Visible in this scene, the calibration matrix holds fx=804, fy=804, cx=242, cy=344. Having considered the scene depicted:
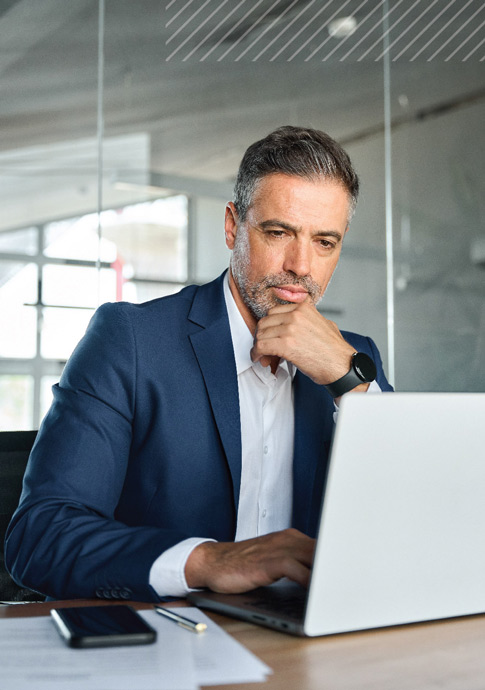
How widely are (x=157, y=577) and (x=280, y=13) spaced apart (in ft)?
10.9

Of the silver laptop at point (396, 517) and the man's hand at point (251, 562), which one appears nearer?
the silver laptop at point (396, 517)

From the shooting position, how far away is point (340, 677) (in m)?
0.79

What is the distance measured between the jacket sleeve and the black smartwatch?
40 cm

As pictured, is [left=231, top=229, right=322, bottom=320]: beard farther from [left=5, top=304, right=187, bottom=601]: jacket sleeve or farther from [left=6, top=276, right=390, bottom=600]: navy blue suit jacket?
[left=5, top=304, right=187, bottom=601]: jacket sleeve

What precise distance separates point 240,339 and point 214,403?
0.69 ft

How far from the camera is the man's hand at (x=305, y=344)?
1.58 meters

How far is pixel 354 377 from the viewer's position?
1591 millimetres

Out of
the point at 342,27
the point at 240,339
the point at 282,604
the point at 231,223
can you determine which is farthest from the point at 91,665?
the point at 342,27

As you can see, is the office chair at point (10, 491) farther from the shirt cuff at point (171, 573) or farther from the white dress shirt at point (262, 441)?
the shirt cuff at point (171, 573)

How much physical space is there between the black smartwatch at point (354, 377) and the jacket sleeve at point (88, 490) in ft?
1.30

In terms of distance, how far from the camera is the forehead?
1.66 metres

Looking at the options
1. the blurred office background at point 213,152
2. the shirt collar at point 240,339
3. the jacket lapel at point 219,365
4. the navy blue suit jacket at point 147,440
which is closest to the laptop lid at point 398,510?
the navy blue suit jacket at point 147,440

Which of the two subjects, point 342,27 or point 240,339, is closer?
point 240,339

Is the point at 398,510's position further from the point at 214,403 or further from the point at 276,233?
the point at 276,233
